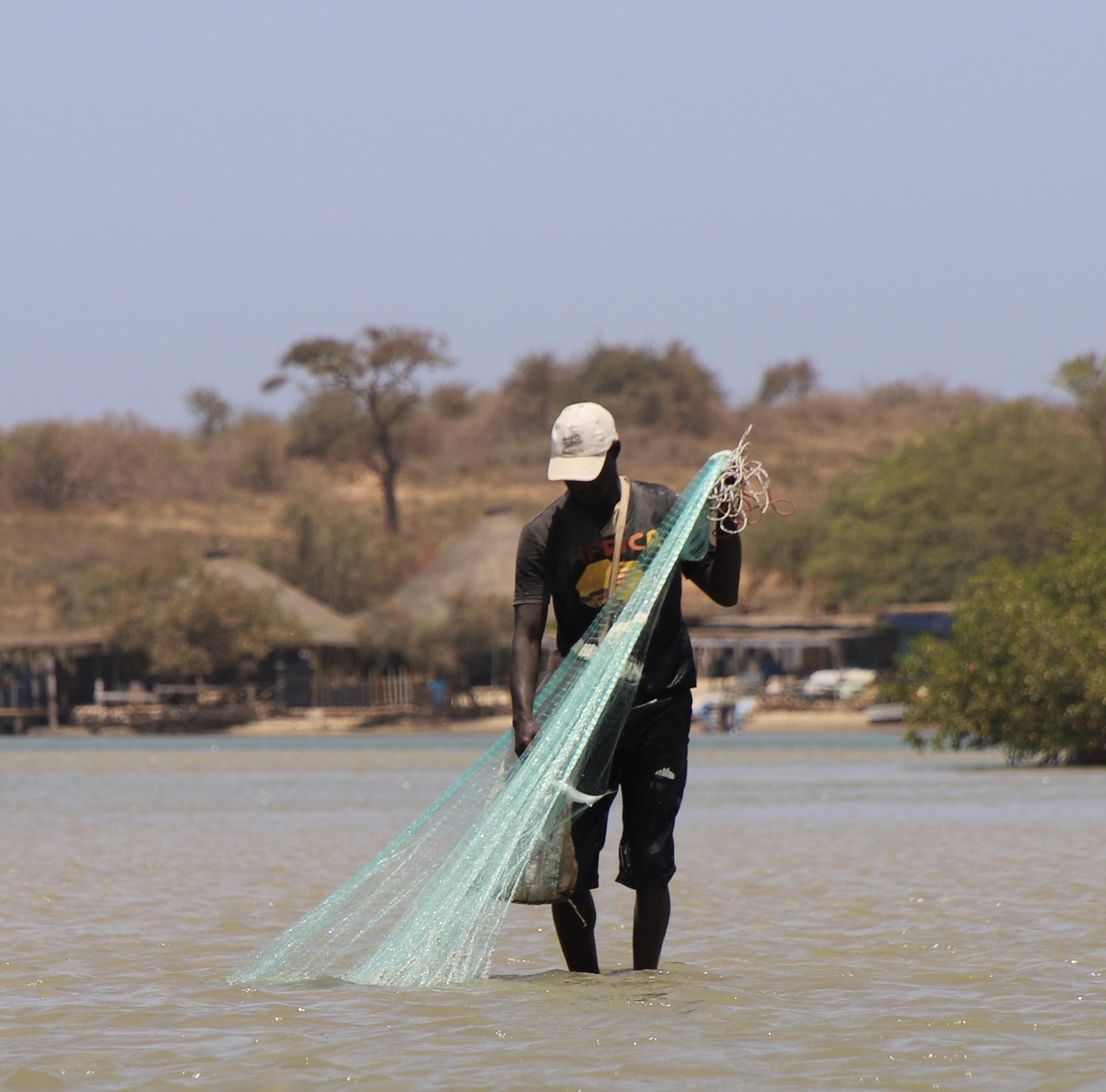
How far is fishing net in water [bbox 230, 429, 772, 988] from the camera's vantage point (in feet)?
19.3

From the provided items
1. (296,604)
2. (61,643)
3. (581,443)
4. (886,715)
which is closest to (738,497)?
(581,443)

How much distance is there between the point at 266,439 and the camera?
3228 inches

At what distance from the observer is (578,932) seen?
6.40 meters

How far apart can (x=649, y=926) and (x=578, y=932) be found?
0.86 ft

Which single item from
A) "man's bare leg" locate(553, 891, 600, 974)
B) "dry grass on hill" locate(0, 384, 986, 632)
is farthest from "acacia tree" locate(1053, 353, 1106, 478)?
"man's bare leg" locate(553, 891, 600, 974)

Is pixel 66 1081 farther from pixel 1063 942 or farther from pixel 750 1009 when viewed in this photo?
pixel 1063 942

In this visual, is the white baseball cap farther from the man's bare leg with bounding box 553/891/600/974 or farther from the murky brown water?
the murky brown water

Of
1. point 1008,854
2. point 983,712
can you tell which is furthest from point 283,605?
point 1008,854

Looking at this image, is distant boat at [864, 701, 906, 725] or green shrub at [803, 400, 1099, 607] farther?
green shrub at [803, 400, 1099, 607]

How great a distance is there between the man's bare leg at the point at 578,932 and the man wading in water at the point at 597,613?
0.22 meters

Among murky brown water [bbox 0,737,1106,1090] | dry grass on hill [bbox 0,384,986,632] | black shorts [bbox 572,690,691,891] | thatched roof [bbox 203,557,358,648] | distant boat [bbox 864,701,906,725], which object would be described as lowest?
distant boat [bbox 864,701,906,725]

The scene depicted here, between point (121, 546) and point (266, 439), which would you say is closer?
point (121, 546)

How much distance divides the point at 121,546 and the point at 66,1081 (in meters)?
62.8

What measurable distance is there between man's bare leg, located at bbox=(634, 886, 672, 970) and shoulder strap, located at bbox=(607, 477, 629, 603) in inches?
34.7
